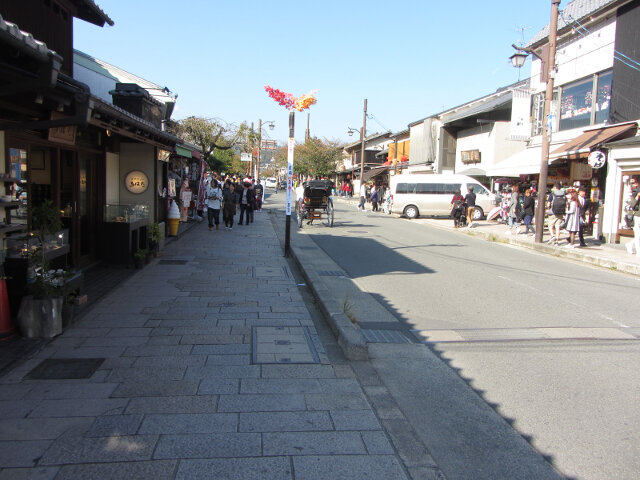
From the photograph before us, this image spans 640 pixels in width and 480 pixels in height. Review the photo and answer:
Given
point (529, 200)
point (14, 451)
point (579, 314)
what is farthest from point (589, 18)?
point (14, 451)

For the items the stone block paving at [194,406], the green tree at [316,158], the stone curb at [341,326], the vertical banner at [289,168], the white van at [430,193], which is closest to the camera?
the stone block paving at [194,406]

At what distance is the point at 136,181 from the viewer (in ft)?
38.8

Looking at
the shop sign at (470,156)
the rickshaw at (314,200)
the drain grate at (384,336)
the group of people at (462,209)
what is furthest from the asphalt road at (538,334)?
the shop sign at (470,156)

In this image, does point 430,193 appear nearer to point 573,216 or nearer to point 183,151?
point 573,216

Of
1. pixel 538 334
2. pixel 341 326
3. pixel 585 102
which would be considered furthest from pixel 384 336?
pixel 585 102

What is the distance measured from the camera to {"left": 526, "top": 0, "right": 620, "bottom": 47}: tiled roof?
1717 centimetres

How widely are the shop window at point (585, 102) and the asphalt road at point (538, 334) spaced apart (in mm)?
7280

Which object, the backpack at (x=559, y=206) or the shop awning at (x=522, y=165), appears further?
the shop awning at (x=522, y=165)

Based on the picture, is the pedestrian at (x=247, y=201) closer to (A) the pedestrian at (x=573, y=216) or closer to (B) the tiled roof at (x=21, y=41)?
(A) the pedestrian at (x=573, y=216)

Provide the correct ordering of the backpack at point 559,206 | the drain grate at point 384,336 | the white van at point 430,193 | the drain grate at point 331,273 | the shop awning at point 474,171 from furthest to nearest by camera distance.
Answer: the shop awning at point 474,171, the white van at point 430,193, the backpack at point 559,206, the drain grate at point 331,273, the drain grate at point 384,336

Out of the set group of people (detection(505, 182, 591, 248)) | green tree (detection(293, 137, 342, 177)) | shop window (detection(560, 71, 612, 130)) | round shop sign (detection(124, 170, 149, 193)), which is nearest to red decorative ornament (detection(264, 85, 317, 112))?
round shop sign (detection(124, 170, 149, 193))

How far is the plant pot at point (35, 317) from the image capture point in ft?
17.9

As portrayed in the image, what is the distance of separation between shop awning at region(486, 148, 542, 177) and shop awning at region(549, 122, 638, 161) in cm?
176

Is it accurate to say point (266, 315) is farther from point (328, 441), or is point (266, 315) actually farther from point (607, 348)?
point (607, 348)
